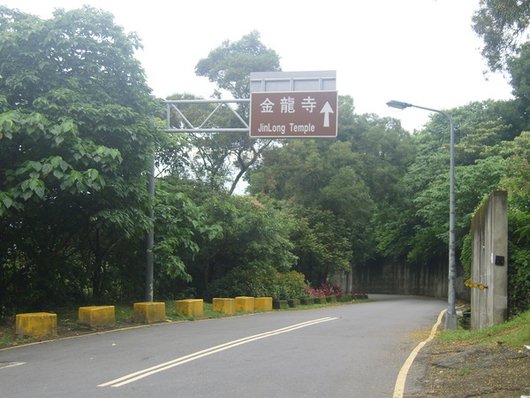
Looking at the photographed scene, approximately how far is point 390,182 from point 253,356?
33.2 m

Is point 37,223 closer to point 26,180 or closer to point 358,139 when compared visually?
point 26,180

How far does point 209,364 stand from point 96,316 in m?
6.71

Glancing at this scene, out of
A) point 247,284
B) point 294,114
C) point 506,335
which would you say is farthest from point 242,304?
point 506,335

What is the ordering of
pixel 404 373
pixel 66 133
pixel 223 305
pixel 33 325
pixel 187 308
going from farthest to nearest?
pixel 223 305
pixel 187 308
pixel 66 133
pixel 33 325
pixel 404 373

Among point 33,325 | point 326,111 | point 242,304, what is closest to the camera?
point 33,325

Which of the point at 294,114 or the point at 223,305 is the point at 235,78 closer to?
the point at 223,305

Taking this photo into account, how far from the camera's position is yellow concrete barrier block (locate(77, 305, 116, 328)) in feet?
54.6

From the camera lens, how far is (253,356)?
12.3 m

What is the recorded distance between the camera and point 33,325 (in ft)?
47.8

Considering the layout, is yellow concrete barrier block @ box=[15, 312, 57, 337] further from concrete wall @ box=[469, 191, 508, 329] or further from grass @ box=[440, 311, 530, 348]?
concrete wall @ box=[469, 191, 508, 329]

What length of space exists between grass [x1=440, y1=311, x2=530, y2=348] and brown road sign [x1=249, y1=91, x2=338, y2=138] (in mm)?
6236

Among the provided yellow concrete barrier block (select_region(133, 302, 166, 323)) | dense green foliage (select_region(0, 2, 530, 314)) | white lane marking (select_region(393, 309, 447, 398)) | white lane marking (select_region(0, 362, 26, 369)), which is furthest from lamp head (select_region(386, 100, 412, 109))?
white lane marking (select_region(0, 362, 26, 369))

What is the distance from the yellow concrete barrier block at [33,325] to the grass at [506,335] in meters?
9.36

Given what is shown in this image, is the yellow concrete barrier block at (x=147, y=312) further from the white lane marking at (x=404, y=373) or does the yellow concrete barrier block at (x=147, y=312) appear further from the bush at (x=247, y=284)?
the bush at (x=247, y=284)
